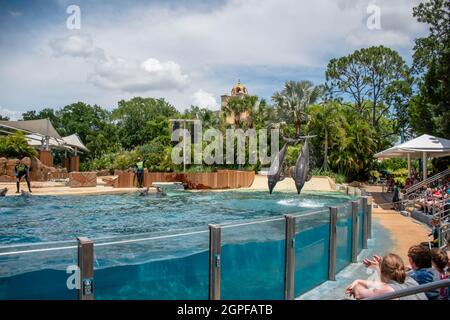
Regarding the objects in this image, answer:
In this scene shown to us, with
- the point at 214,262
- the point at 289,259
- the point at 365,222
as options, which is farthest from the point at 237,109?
the point at 214,262

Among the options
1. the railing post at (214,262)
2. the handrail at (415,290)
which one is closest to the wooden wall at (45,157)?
the railing post at (214,262)

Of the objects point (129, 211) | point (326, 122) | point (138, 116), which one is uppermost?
point (138, 116)

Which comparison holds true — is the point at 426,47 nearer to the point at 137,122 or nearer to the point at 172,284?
the point at 172,284

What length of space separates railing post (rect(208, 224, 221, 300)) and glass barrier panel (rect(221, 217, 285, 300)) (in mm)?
95

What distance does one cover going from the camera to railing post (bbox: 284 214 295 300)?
5039 mm

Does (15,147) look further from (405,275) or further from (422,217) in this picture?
(405,275)

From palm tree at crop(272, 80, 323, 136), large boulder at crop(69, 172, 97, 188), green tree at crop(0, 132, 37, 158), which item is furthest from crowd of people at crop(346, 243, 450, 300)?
palm tree at crop(272, 80, 323, 136)

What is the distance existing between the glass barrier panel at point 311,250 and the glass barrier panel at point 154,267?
1.53 metres

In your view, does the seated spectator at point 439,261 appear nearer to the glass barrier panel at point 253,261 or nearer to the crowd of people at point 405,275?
the crowd of people at point 405,275

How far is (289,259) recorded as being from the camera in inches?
199

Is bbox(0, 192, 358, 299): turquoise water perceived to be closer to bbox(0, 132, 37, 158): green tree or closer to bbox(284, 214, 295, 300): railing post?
bbox(284, 214, 295, 300): railing post

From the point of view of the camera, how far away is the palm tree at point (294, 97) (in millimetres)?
33562

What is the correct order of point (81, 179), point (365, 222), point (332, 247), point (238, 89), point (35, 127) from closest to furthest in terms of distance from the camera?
point (332, 247), point (365, 222), point (81, 179), point (35, 127), point (238, 89)

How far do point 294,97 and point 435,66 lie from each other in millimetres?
12624
